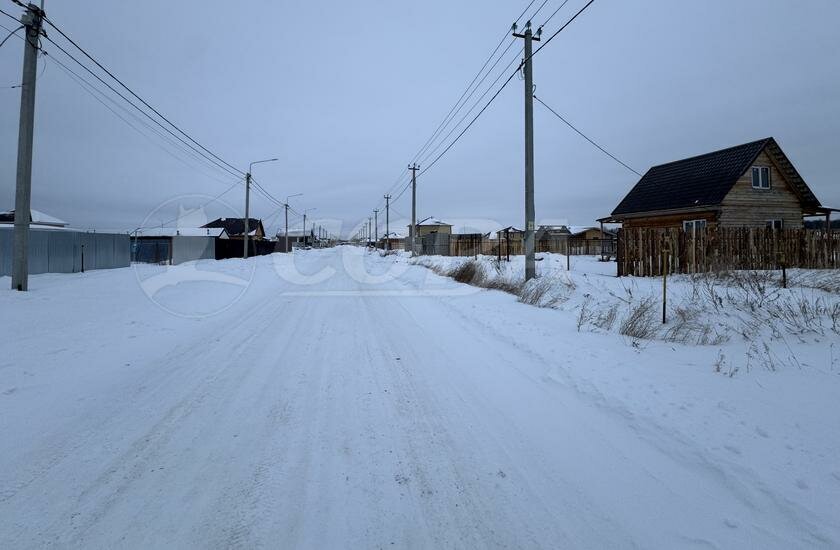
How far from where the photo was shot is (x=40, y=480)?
2.79m

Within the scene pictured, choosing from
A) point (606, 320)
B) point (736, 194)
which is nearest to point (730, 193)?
point (736, 194)

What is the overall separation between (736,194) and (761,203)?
233cm

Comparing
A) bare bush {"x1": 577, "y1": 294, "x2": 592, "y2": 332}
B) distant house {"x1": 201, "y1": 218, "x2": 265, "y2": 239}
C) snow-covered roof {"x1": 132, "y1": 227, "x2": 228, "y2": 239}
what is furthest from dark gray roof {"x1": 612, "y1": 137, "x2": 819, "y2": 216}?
distant house {"x1": 201, "y1": 218, "x2": 265, "y2": 239}

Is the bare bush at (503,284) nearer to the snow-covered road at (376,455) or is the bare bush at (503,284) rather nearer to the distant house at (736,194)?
the snow-covered road at (376,455)

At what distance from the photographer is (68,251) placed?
20.8 m

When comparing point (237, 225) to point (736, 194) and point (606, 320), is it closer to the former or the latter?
point (736, 194)

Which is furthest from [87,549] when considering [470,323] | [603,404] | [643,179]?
[643,179]

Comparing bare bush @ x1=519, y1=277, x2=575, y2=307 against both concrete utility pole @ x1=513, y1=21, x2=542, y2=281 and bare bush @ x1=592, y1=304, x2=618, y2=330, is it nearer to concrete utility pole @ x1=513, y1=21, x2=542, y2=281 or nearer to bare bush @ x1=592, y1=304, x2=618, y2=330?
concrete utility pole @ x1=513, y1=21, x2=542, y2=281

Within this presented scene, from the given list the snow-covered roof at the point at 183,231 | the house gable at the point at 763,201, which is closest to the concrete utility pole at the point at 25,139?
the house gable at the point at 763,201

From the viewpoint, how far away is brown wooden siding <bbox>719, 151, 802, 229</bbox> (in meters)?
22.3

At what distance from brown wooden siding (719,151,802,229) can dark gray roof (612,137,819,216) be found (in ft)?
1.59

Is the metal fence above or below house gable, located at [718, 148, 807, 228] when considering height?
below

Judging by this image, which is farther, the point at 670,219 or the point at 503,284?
the point at 670,219

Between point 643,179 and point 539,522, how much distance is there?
3212 cm
